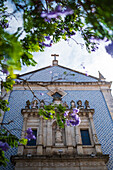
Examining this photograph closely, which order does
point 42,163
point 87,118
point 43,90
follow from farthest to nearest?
point 43,90, point 87,118, point 42,163

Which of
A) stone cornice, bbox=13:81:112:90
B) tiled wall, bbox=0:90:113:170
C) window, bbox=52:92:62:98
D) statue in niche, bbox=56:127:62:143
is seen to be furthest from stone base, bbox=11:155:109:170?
stone cornice, bbox=13:81:112:90

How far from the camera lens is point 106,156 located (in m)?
7.06

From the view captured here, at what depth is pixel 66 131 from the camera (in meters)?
8.45

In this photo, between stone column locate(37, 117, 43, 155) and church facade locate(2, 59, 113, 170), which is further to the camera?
stone column locate(37, 117, 43, 155)

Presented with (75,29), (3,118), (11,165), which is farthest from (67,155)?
(75,29)

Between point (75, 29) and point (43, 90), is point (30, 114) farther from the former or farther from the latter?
point (75, 29)

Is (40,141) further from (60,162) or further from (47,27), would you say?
(47,27)

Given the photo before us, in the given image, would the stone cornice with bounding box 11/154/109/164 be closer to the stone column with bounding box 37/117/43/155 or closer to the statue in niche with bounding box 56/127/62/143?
the stone column with bounding box 37/117/43/155

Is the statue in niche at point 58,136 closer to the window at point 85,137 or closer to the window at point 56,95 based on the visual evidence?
the window at point 85,137

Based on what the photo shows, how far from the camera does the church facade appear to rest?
6.96 m

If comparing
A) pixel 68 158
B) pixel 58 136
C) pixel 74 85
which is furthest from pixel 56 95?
pixel 68 158

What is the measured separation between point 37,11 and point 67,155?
555cm

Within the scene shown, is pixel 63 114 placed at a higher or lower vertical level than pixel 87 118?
lower

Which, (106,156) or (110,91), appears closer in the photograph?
(106,156)
